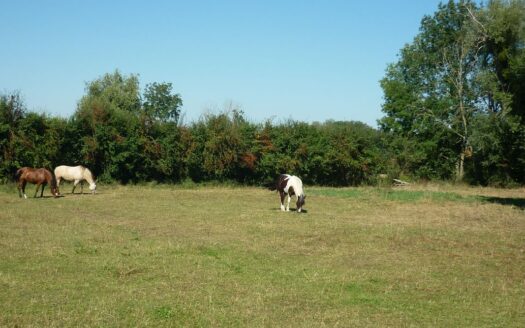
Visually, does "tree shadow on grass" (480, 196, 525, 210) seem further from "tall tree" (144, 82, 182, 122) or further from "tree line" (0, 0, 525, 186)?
"tall tree" (144, 82, 182, 122)

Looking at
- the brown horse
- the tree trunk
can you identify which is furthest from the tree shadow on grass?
the brown horse

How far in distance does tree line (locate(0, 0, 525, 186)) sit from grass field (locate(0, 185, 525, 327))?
11.7 meters

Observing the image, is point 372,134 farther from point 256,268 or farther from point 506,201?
point 256,268

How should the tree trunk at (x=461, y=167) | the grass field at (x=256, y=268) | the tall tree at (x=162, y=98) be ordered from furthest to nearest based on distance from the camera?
the tall tree at (x=162, y=98) < the tree trunk at (x=461, y=167) < the grass field at (x=256, y=268)

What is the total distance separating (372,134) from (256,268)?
32.0 meters

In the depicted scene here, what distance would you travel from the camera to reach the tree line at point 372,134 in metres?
31.2

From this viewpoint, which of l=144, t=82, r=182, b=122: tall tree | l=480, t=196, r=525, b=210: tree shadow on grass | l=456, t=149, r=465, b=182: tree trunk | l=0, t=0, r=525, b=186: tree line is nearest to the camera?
l=480, t=196, r=525, b=210: tree shadow on grass

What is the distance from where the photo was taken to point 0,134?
31.1 meters

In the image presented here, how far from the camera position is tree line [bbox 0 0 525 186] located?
102 ft

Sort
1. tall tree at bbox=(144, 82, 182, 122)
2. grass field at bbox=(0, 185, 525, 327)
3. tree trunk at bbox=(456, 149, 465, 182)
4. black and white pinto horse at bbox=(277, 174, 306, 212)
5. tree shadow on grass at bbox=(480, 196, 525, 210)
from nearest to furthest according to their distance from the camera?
grass field at bbox=(0, 185, 525, 327), black and white pinto horse at bbox=(277, 174, 306, 212), tree shadow on grass at bbox=(480, 196, 525, 210), tree trunk at bbox=(456, 149, 465, 182), tall tree at bbox=(144, 82, 182, 122)

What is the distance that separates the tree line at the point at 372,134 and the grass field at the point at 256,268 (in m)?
11.7

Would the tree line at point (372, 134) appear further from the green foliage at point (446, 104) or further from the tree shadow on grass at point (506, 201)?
the tree shadow on grass at point (506, 201)

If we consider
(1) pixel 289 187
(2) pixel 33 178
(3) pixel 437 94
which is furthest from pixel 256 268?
(3) pixel 437 94

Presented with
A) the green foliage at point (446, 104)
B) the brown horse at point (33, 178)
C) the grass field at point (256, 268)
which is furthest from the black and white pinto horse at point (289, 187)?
the green foliage at point (446, 104)
